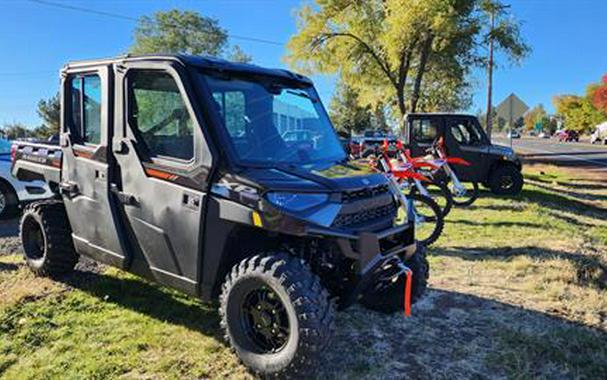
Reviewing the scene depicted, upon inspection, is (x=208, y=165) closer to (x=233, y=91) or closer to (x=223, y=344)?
(x=233, y=91)

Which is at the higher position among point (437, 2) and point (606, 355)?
point (437, 2)

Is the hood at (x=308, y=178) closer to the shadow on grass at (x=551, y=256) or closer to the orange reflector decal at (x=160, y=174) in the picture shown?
the orange reflector decal at (x=160, y=174)

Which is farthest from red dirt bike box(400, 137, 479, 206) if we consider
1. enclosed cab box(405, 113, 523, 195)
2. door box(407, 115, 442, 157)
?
door box(407, 115, 442, 157)

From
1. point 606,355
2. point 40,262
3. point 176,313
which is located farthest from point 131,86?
point 606,355

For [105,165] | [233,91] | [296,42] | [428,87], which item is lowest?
[105,165]

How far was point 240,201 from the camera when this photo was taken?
3488 millimetres

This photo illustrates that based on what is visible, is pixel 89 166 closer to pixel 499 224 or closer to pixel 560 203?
pixel 499 224

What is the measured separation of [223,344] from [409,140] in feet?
34.3

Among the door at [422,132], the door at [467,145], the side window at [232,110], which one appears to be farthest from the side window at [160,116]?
the door at [467,145]

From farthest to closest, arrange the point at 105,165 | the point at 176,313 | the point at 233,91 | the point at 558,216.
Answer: the point at 558,216, the point at 176,313, the point at 105,165, the point at 233,91

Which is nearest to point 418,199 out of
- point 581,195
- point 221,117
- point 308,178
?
point 308,178

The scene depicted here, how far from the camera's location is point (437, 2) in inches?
730

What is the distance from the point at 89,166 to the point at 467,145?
433 inches

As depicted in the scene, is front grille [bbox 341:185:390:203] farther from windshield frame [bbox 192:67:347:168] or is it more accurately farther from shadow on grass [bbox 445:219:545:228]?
shadow on grass [bbox 445:219:545:228]
